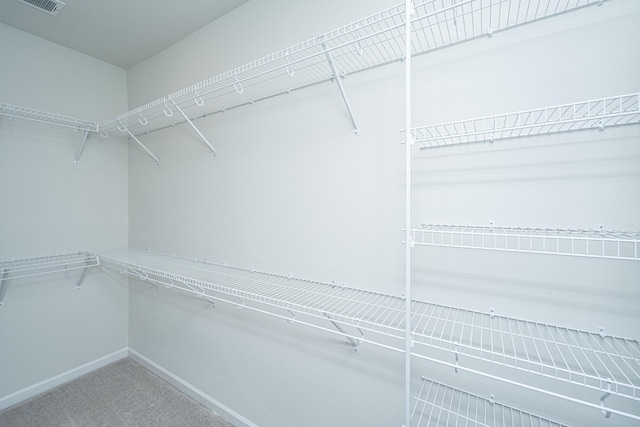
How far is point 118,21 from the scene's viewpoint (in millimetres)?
1679

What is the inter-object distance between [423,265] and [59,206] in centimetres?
253

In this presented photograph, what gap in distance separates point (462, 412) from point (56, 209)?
2745 millimetres

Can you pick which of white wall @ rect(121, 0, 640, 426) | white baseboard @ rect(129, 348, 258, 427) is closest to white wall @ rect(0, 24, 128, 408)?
white baseboard @ rect(129, 348, 258, 427)

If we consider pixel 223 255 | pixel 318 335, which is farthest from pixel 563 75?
pixel 223 255

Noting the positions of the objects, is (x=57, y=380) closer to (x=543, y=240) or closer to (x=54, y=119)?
(x=54, y=119)

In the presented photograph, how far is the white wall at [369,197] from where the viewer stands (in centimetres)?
77

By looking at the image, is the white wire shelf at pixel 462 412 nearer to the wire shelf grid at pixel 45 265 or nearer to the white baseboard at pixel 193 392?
the white baseboard at pixel 193 392

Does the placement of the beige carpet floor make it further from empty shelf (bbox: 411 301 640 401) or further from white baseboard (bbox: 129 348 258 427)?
empty shelf (bbox: 411 301 640 401)

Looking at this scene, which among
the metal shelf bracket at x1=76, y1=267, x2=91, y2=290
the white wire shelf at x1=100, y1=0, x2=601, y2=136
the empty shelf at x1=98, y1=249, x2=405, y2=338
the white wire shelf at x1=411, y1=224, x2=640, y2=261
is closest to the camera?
the white wire shelf at x1=411, y1=224, x2=640, y2=261

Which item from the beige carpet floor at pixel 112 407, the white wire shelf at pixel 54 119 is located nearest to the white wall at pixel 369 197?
the beige carpet floor at pixel 112 407

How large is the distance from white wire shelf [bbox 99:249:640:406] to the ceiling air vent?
1.55 metres

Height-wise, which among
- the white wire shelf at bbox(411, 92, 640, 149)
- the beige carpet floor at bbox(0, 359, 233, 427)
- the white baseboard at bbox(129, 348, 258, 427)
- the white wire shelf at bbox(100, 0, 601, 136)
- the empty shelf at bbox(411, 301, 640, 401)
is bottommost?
the beige carpet floor at bbox(0, 359, 233, 427)

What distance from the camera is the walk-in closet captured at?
769 millimetres

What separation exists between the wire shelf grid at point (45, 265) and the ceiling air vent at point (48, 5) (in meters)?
1.56
